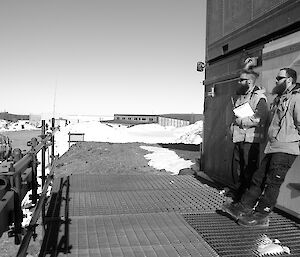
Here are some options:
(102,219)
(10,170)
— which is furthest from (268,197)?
(10,170)

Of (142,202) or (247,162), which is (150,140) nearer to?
(142,202)

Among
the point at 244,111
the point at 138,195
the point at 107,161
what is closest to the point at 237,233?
the point at 244,111

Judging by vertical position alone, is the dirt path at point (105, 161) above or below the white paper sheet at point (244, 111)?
below

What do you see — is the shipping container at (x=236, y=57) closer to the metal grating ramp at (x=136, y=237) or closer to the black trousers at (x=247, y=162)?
the black trousers at (x=247, y=162)

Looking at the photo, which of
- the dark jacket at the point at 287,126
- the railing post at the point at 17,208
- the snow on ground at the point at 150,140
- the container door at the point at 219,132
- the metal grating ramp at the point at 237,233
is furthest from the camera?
the snow on ground at the point at 150,140

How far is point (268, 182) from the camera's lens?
3.79 metres

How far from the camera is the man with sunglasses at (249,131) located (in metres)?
4.39

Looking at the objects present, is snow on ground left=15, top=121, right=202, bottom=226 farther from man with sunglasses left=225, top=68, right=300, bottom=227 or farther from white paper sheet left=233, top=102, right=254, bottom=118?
white paper sheet left=233, top=102, right=254, bottom=118

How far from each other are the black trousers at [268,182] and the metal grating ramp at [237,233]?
29 centimetres

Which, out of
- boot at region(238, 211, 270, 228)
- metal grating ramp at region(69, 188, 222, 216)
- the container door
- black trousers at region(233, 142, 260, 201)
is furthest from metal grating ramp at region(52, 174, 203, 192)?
boot at region(238, 211, 270, 228)

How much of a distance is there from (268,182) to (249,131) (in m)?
0.89

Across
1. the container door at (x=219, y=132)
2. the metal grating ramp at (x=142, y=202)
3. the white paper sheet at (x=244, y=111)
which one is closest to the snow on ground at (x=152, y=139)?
the container door at (x=219, y=132)

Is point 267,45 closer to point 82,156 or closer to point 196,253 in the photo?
point 196,253

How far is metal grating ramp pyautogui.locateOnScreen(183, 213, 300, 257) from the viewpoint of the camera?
11.2 ft
